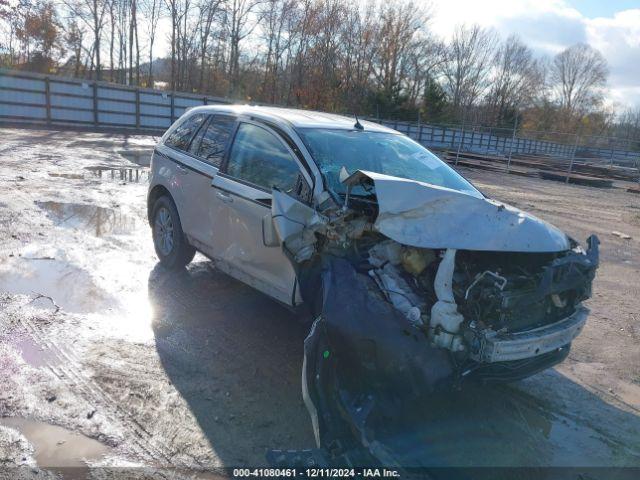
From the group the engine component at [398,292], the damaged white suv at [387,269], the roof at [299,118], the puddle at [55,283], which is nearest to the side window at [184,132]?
A: the roof at [299,118]

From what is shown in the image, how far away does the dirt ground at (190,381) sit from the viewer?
3.21 m

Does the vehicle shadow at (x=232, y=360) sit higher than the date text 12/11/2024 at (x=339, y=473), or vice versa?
the date text 12/11/2024 at (x=339, y=473)

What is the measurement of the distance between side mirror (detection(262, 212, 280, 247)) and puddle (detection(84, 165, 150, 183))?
894cm

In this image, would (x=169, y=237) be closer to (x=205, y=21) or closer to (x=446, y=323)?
(x=446, y=323)

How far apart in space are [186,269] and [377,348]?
12.1ft

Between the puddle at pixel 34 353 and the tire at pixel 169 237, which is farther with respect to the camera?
the tire at pixel 169 237

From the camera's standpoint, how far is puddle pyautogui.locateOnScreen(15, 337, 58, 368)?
155 inches

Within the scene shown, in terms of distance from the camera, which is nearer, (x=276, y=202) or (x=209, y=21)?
(x=276, y=202)

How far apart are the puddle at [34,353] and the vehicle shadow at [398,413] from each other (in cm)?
77

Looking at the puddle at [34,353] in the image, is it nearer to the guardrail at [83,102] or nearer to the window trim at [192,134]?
the window trim at [192,134]

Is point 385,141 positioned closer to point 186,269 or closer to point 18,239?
point 186,269

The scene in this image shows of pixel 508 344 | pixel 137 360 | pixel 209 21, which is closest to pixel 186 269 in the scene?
pixel 137 360

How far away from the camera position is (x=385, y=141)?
5.11 metres

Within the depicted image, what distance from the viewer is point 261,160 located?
15.7 ft
